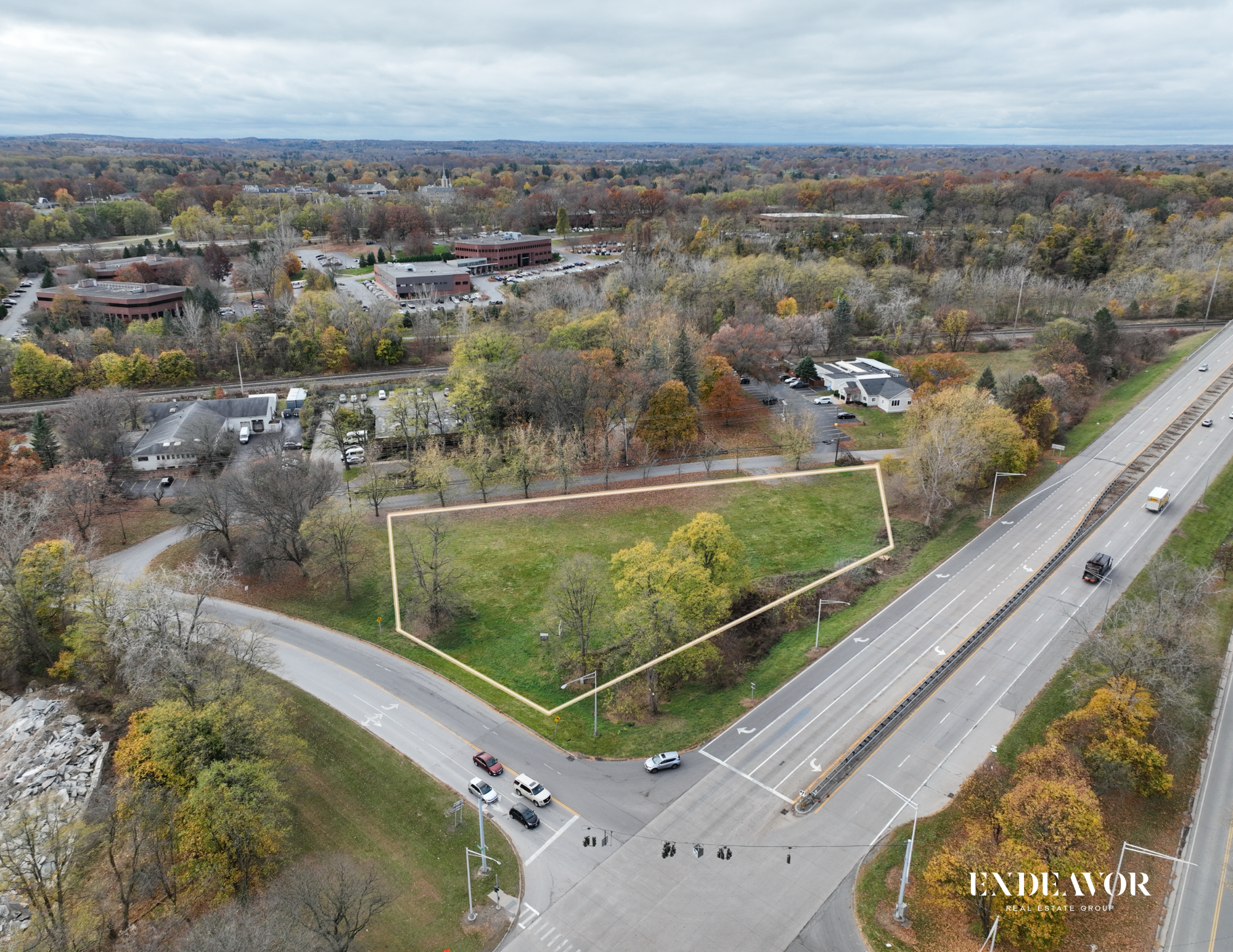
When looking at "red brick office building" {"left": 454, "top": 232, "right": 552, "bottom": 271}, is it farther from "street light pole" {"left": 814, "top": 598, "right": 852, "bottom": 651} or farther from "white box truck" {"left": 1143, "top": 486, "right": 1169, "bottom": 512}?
"white box truck" {"left": 1143, "top": 486, "right": 1169, "bottom": 512}

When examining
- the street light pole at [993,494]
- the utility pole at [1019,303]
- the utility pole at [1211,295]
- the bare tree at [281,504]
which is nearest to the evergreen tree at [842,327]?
the utility pole at [1019,303]

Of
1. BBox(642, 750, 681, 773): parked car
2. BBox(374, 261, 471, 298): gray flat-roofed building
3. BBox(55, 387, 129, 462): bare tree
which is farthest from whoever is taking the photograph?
BBox(374, 261, 471, 298): gray flat-roofed building

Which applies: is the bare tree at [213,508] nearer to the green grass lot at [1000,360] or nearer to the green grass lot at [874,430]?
the green grass lot at [874,430]

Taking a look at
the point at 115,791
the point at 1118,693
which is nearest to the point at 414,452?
the point at 115,791

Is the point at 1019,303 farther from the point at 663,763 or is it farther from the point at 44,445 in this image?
the point at 44,445

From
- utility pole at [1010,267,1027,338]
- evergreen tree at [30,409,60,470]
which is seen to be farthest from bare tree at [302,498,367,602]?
utility pole at [1010,267,1027,338]

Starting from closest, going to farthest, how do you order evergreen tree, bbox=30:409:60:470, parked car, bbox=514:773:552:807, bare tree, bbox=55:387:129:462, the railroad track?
1. parked car, bbox=514:773:552:807
2. evergreen tree, bbox=30:409:60:470
3. bare tree, bbox=55:387:129:462
4. the railroad track

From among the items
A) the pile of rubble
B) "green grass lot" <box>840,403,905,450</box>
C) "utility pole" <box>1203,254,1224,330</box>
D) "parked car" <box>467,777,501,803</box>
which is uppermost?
"utility pole" <box>1203,254,1224,330</box>
